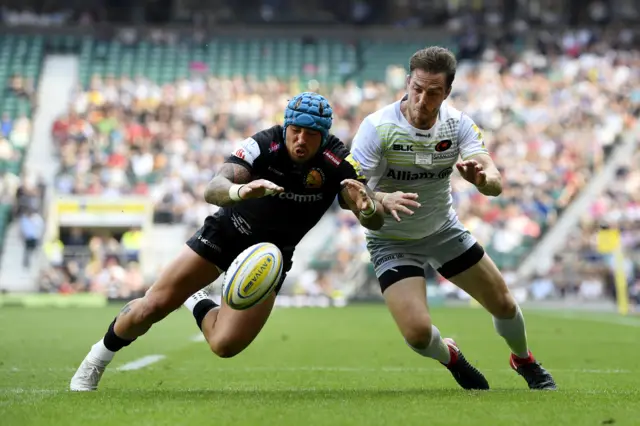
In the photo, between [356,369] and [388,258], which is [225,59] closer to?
[356,369]

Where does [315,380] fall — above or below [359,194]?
below

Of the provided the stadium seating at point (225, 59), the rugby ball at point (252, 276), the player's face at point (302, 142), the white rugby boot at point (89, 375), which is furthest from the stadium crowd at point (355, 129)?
the rugby ball at point (252, 276)

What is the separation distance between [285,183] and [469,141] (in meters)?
1.54

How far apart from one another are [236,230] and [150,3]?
33.1 m

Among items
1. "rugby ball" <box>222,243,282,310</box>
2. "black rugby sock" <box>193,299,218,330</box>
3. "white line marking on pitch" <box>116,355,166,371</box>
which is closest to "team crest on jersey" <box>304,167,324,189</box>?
"rugby ball" <box>222,243,282,310</box>

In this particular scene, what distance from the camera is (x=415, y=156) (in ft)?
26.9

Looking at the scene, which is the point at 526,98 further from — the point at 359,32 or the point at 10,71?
the point at 10,71

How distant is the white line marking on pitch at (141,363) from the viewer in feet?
33.5

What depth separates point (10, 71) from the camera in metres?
36.2

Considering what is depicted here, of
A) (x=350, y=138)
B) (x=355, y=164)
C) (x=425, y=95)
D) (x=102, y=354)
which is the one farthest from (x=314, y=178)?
(x=350, y=138)

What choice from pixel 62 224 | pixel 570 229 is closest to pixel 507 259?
pixel 570 229

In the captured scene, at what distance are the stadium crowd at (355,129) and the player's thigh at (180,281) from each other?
1987cm

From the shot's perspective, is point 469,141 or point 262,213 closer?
point 262,213

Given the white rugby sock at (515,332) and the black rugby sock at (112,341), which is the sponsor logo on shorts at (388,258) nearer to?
the white rugby sock at (515,332)
